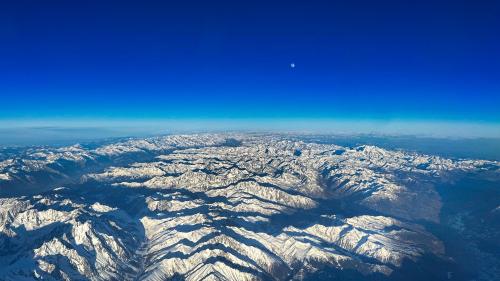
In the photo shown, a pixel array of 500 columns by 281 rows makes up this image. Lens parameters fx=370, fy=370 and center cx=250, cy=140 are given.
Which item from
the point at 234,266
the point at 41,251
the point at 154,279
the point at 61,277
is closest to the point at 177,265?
the point at 154,279

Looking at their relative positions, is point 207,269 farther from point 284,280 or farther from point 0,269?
point 0,269

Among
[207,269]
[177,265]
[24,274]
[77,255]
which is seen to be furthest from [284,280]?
[24,274]

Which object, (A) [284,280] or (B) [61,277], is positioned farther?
(A) [284,280]

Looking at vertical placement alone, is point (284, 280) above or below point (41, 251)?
below

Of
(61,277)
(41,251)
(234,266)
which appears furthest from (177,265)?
(41,251)

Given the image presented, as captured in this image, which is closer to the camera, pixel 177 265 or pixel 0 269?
pixel 0 269

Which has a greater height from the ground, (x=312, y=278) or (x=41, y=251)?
(x=41, y=251)

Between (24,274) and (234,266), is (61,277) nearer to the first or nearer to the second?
(24,274)
